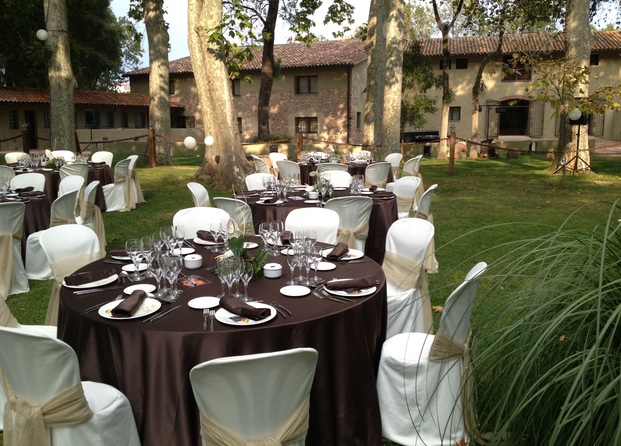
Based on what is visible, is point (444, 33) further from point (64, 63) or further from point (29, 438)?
point (29, 438)

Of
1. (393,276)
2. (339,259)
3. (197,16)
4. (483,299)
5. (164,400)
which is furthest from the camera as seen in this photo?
(197,16)

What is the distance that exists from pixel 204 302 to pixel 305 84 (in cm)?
2707

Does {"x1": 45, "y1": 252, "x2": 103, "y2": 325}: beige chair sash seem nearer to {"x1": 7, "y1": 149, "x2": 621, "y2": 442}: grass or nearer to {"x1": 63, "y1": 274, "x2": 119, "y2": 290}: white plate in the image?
{"x1": 63, "y1": 274, "x2": 119, "y2": 290}: white plate

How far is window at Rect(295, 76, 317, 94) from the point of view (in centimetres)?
2834

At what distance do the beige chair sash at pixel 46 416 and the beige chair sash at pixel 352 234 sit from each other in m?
3.46

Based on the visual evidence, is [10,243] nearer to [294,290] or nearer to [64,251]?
[64,251]

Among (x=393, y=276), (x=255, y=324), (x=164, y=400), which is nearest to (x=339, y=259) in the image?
(x=393, y=276)

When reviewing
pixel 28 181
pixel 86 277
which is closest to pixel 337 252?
pixel 86 277

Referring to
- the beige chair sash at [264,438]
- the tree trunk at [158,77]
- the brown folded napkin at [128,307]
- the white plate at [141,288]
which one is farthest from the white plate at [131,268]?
the tree trunk at [158,77]

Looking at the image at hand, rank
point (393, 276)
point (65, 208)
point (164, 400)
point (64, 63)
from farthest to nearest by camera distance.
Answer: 1. point (64, 63)
2. point (65, 208)
3. point (393, 276)
4. point (164, 400)

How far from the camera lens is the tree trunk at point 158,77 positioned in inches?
653

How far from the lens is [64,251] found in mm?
3734

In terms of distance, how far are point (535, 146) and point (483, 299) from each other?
80.5 ft

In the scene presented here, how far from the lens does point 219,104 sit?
11203 mm
